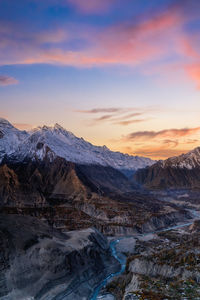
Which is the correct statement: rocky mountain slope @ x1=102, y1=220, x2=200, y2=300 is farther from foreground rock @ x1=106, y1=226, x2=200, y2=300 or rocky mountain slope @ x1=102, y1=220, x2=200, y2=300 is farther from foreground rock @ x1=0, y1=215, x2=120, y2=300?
foreground rock @ x1=0, y1=215, x2=120, y2=300

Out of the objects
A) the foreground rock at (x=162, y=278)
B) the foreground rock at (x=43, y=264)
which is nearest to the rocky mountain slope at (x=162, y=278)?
the foreground rock at (x=162, y=278)

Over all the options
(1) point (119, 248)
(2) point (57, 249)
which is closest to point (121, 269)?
(2) point (57, 249)

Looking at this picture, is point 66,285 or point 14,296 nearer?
point 14,296

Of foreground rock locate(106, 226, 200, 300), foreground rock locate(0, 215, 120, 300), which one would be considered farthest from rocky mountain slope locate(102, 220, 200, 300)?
foreground rock locate(0, 215, 120, 300)

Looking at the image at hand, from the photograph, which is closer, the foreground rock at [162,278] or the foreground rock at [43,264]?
the foreground rock at [162,278]

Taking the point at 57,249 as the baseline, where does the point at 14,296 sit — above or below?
below

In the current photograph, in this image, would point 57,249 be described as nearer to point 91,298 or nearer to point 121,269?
point 91,298

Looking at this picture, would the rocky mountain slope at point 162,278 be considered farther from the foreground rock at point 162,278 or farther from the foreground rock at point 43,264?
the foreground rock at point 43,264

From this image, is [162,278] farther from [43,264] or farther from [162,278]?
[43,264]

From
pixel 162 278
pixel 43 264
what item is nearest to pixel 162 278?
pixel 162 278
